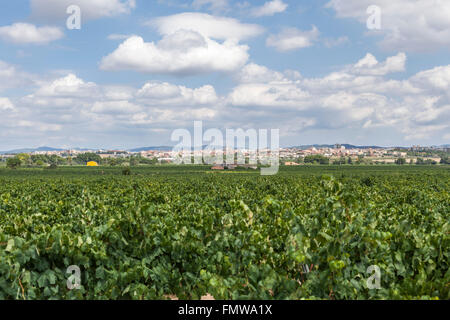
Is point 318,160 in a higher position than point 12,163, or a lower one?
higher

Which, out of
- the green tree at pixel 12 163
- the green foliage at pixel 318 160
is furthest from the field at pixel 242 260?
the green foliage at pixel 318 160

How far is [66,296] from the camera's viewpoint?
527 centimetres

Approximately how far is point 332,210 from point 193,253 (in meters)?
2.65

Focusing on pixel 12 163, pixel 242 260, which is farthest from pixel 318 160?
pixel 242 260

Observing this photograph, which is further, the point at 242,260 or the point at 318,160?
the point at 318,160

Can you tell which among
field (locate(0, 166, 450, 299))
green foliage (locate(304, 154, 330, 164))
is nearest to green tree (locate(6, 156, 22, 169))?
green foliage (locate(304, 154, 330, 164))

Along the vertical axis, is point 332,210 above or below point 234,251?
above

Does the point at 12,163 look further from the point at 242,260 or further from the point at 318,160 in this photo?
the point at 242,260

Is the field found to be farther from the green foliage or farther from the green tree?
the green foliage

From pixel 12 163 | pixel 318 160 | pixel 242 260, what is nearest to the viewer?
pixel 242 260

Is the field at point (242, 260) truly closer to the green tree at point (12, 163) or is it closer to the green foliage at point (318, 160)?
the green tree at point (12, 163)
